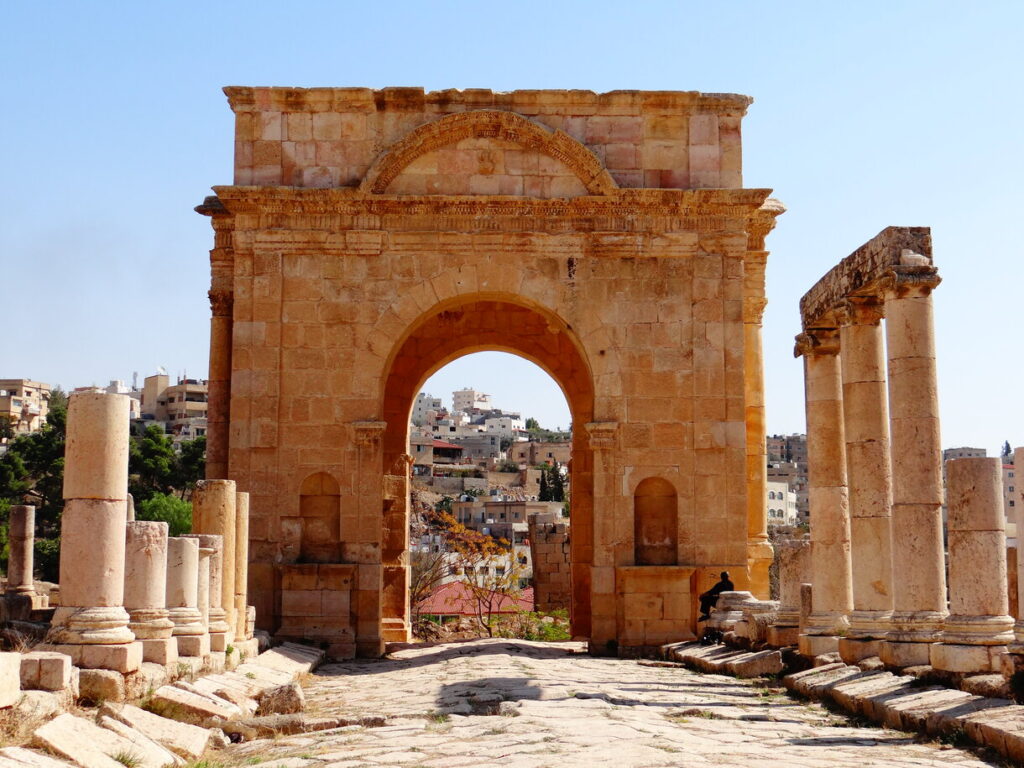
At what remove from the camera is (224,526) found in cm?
1580

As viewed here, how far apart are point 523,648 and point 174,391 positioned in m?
101

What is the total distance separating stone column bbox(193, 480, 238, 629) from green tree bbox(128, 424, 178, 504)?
35825 mm

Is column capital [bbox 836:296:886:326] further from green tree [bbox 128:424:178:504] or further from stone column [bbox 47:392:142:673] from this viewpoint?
green tree [bbox 128:424:178:504]

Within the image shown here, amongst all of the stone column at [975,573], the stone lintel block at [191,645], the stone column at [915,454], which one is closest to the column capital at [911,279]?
the stone column at [915,454]

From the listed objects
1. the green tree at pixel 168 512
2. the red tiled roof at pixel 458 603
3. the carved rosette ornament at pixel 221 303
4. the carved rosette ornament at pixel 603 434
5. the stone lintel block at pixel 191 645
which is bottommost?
the red tiled roof at pixel 458 603

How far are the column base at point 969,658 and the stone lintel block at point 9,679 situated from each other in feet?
25.8

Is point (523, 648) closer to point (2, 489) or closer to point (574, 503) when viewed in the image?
point (574, 503)

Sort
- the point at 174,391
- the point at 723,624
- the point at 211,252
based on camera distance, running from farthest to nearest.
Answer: the point at 174,391
the point at 211,252
the point at 723,624

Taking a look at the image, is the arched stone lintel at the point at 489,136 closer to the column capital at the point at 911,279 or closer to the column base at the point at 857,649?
the column capital at the point at 911,279

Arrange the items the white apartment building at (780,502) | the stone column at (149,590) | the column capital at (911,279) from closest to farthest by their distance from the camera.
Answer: the stone column at (149,590), the column capital at (911,279), the white apartment building at (780,502)

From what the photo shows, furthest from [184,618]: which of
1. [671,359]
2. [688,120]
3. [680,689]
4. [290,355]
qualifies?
[688,120]

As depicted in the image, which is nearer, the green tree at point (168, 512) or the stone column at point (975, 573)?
the stone column at point (975, 573)

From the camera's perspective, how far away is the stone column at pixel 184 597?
1326 cm

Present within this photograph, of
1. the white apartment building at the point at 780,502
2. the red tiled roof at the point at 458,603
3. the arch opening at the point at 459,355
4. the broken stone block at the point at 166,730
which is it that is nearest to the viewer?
the broken stone block at the point at 166,730
